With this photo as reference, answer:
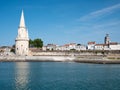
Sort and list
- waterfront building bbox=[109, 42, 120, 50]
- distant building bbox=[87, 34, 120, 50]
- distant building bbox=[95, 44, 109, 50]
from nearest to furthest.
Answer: waterfront building bbox=[109, 42, 120, 50] → distant building bbox=[87, 34, 120, 50] → distant building bbox=[95, 44, 109, 50]

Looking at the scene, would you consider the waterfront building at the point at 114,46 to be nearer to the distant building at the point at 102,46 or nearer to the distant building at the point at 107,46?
the distant building at the point at 107,46

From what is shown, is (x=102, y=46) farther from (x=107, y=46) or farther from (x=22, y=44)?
(x=22, y=44)

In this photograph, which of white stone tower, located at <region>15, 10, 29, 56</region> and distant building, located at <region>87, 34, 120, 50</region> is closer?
white stone tower, located at <region>15, 10, 29, 56</region>

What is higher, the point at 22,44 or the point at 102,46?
the point at 102,46

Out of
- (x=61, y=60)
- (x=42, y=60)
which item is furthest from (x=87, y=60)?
(x=42, y=60)

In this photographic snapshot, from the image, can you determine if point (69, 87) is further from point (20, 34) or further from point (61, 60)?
point (20, 34)

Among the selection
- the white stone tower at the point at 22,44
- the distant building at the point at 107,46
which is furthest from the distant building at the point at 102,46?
the white stone tower at the point at 22,44

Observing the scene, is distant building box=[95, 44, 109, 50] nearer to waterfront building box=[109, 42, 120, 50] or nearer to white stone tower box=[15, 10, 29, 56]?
waterfront building box=[109, 42, 120, 50]

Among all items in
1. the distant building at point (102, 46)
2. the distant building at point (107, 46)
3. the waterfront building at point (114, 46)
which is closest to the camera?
the waterfront building at point (114, 46)

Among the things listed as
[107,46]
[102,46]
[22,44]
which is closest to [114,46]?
[107,46]

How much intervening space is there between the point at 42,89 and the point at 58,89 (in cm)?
139

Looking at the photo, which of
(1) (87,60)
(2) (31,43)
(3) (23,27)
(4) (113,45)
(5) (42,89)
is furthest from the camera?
(4) (113,45)

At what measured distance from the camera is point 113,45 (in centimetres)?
12100

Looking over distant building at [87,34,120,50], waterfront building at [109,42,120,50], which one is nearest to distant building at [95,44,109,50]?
distant building at [87,34,120,50]
